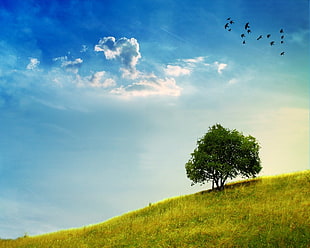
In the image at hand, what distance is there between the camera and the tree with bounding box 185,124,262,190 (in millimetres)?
36688

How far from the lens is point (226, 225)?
20578 millimetres

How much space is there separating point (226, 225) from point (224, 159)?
694 inches

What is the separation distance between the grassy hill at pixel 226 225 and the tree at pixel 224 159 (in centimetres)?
241

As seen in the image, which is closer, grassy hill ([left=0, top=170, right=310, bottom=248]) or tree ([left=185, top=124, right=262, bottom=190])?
grassy hill ([left=0, top=170, right=310, bottom=248])

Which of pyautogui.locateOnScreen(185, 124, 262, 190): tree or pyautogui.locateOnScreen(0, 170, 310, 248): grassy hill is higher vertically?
pyautogui.locateOnScreen(185, 124, 262, 190): tree

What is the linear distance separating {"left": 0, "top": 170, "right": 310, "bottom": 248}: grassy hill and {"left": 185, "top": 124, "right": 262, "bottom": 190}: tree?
241 cm

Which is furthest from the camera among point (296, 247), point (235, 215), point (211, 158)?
point (211, 158)

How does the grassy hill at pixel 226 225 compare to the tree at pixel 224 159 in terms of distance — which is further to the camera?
the tree at pixel 224 159

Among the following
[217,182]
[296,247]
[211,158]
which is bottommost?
[296,247]

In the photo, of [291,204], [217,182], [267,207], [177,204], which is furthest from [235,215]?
[217,182]

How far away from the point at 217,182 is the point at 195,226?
16.3 meters

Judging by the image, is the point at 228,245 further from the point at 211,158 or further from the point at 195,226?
the point at 211,158

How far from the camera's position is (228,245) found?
16031 millimetres

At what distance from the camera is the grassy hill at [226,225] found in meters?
17.1
